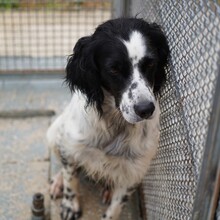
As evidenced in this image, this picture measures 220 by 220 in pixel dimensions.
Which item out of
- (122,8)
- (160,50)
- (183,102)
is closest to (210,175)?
(183,102)

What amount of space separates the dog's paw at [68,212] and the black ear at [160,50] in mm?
983

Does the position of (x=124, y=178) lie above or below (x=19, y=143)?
above

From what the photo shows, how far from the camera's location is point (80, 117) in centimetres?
251

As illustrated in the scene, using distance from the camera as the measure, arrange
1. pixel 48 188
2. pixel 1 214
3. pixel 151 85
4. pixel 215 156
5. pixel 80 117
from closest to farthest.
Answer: pixel 215 156 < pixel 151 85 < pixel 80 117 < pixel 1 214 < pixel 48 188

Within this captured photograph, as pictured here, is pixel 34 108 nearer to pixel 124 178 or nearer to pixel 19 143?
pixel 19 143

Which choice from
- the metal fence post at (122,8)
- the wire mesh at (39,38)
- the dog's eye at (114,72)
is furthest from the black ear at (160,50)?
the wire mesh at (39,38)

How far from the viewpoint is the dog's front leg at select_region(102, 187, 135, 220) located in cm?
275

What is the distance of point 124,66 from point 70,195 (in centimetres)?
112

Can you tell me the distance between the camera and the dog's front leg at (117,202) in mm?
2752

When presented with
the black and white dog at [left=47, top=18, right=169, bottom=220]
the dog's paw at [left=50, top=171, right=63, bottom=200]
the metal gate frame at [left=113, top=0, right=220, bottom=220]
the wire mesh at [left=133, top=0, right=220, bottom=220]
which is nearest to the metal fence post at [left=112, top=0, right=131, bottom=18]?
the wire mesh at [left=133, top=0, right=220, bottom=220]

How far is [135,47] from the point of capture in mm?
2100

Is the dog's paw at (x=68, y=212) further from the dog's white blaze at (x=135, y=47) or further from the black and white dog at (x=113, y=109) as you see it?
the dog's white blaze at (x=135, y=47)

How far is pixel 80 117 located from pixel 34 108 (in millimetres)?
1400

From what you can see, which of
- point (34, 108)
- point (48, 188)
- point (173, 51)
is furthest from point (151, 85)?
point (34, 108)
